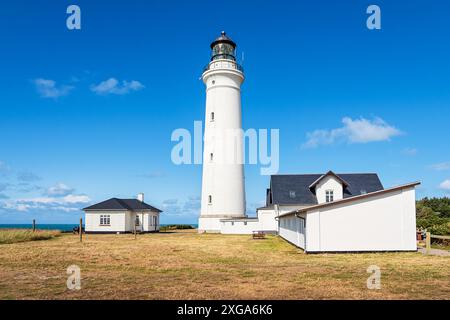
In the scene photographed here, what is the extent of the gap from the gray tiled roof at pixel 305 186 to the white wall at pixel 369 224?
15985 mm

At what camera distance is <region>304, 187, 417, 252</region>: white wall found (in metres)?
18.4

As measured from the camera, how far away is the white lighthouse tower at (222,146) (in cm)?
3653

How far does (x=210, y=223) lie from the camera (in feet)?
121

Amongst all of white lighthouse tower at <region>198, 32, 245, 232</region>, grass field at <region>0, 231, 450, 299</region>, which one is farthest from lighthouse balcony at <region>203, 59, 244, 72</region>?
grass field at <region>0, 231, 450, 299</region>

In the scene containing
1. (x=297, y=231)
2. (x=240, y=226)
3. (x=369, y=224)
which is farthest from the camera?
(x=240, y=226)

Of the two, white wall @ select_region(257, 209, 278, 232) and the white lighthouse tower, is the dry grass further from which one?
white wall @ select_region(257, 209, 278, 232)

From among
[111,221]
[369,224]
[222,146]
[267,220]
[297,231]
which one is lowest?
[111,221]

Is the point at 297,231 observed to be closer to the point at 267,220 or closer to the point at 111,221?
the point at 267,220

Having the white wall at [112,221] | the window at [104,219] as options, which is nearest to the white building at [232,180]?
the white wall at [112,221]

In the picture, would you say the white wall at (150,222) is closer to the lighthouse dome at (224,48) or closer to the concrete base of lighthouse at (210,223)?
the concrete base of lighthouse at (210,223)

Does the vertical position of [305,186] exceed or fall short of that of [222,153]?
it falls short

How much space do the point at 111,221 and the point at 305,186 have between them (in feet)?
67.9

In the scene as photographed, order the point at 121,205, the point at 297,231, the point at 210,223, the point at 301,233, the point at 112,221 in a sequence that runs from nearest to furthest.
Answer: the point at 301,233 < the point at 297,231 < the point at 210,223 < the point at 112,221 < the point at 121,205

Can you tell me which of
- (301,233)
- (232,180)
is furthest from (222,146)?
(301,233)
